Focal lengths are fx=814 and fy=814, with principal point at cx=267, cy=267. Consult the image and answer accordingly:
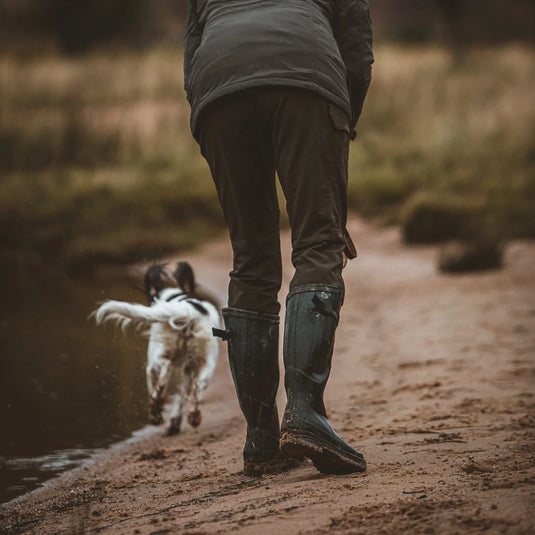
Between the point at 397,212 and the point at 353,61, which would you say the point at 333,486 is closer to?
the point at 353,61

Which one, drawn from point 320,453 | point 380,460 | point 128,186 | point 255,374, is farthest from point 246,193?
point 128,186

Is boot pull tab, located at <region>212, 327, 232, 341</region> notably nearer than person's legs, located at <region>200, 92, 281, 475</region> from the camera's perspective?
No

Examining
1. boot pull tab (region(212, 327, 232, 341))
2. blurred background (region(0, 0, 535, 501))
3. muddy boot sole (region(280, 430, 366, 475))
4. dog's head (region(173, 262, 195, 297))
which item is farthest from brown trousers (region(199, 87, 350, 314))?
dog's head (region(173, 262, 195, 297))

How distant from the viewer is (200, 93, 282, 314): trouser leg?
2.81 m

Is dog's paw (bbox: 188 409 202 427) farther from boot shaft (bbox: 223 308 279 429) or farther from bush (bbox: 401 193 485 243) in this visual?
bush (bbox: 401 193 485 243)

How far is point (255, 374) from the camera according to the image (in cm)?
298

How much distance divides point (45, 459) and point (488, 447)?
86.9 inches

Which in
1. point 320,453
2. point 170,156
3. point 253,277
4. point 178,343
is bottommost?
point 320,453

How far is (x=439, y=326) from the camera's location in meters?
6.66

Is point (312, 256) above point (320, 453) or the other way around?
above

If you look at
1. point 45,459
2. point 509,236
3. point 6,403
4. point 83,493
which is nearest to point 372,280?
point 509,236

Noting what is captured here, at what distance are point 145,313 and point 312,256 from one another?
1766 mm

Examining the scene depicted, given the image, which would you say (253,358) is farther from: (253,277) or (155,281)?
(155,281)

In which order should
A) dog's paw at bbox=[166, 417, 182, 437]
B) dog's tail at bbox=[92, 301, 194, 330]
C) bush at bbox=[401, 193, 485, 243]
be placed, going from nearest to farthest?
dog's tail at bbox=[92, 301, 194, 330] < dog's paw at bbox=[166, 417, 182, 437] < bush at bbox=[401, 193, 485, 243]
